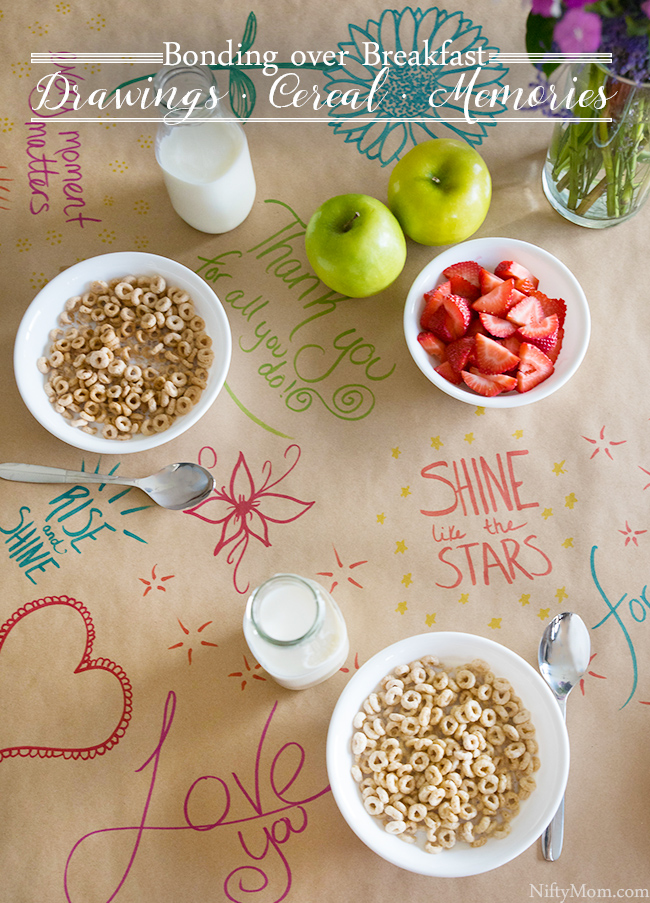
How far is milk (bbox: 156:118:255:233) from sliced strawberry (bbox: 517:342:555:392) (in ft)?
1.45

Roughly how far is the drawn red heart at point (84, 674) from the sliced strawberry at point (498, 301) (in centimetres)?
65

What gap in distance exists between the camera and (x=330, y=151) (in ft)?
3.38

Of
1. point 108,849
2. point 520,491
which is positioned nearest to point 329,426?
point 520,491

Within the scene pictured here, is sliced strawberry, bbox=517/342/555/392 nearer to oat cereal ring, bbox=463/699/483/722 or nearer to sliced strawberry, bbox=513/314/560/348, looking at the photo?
sliced strawberry, bbox=513/314/560/348

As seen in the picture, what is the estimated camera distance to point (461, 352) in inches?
35.5

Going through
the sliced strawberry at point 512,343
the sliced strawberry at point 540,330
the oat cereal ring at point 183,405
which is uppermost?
the sliced strawberry at point 540,330

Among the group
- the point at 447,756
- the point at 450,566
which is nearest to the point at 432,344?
the point at 450,566

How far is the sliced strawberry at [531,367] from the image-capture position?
89 centimetres

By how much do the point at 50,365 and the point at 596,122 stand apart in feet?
2.46

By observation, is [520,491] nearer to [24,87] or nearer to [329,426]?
[329,426]

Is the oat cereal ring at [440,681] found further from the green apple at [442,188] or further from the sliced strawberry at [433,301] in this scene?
the green apple at [442,188]

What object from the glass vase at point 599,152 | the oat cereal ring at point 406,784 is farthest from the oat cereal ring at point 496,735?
the glass vase at point 599,152

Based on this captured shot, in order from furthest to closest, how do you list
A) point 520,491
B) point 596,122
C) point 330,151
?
point 330,151 < point 520,491 < point 596,122

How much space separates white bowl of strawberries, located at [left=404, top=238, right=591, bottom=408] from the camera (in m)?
0.89
